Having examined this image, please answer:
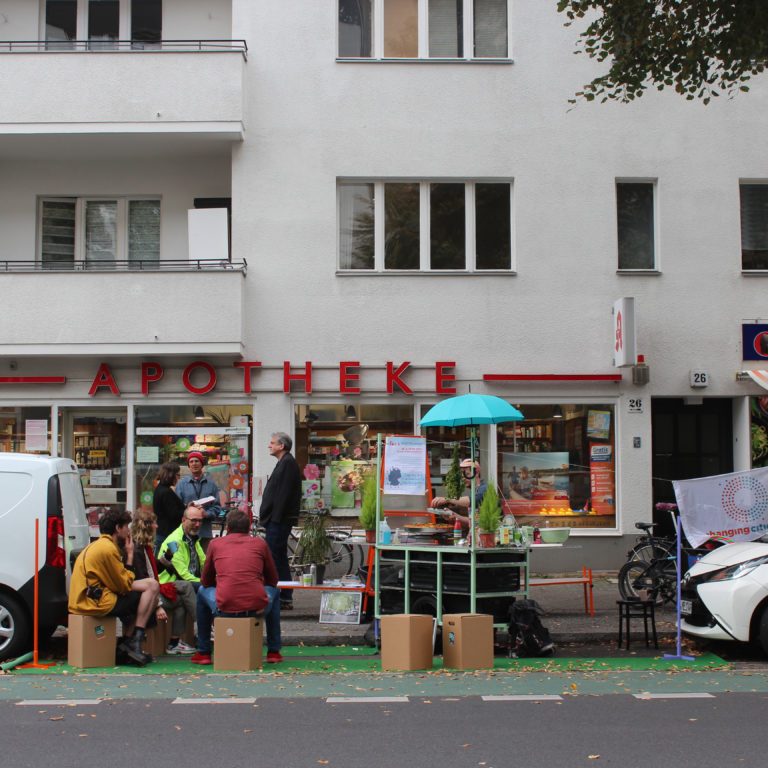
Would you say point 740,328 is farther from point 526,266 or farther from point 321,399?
point 321,399

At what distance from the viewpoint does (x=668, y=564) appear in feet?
38.8

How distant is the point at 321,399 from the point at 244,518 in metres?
5.39

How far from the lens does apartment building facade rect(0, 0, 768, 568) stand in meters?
14.5

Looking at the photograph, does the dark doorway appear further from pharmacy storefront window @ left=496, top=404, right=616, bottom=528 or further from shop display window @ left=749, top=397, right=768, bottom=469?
pharmacy storefront window @ left=496, top=404, right=616, bottom=528

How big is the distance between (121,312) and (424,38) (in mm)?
6138

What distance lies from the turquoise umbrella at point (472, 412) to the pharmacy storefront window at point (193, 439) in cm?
439

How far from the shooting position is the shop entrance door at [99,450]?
578 inches

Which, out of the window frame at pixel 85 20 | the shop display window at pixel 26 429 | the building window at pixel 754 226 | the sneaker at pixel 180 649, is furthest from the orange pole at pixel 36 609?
the building window at pixel 754 226

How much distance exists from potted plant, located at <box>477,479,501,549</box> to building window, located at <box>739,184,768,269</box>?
7.27 m

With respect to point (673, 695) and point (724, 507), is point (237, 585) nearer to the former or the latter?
point (673, 695)

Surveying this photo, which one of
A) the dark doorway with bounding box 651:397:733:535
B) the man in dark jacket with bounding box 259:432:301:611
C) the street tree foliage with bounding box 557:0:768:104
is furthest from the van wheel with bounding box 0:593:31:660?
the dark doorway with bounding box 651:397:733:535

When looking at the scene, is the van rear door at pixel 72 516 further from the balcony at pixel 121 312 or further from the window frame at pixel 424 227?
the window frame at pixel 424 227

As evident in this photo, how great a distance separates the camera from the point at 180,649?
10.0 metres

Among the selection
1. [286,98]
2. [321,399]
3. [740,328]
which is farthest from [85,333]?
[740,328]
